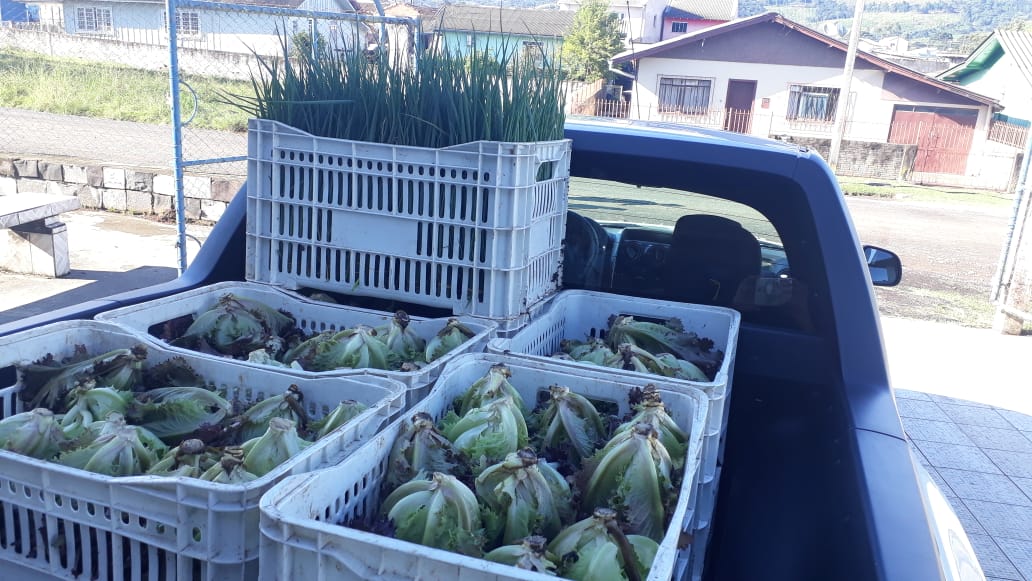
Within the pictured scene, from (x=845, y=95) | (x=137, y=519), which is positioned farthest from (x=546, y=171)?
(x=845, y=95)

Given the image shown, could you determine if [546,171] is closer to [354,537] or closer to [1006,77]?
[354,537]

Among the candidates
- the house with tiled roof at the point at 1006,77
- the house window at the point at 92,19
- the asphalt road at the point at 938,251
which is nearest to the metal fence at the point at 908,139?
the house with tiled roof at the point at 1006,77

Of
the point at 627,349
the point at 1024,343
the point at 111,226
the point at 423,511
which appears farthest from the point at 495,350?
the point at 111,226

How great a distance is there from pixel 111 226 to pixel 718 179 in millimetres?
10850

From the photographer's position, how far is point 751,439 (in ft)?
9.79

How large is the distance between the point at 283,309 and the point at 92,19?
3255 centimetres

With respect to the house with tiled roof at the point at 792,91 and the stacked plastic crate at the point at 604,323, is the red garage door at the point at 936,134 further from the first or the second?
the stacked plastic crate at the point at 604,323

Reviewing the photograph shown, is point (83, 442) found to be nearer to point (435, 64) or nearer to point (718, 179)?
point (435, 64)

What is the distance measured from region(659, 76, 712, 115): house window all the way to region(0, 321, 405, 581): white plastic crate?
112ft

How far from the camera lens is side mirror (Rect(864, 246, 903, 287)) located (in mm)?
3617

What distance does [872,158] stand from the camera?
1040 inches

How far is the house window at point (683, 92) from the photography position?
113ft

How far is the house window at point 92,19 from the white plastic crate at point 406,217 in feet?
99.5

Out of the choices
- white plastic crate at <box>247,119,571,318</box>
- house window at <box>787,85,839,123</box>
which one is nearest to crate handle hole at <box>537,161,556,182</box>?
white plastic crate at <box>247,119,571,318</box>
